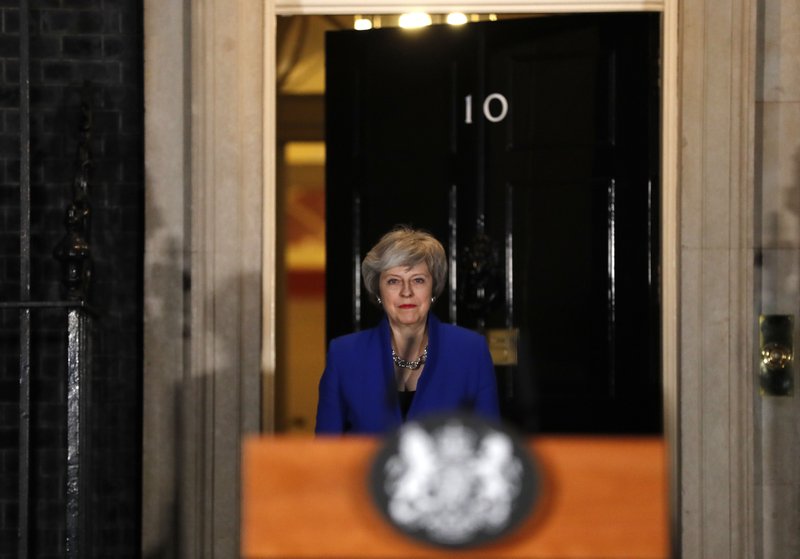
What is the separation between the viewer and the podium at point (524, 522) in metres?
2.76

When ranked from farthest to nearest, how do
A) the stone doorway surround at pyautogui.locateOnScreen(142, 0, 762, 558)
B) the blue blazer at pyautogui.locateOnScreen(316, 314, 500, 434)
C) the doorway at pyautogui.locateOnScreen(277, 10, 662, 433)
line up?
the doorway at pyautogui.locateOnScreen(277, 10, 662, 433) < the stone doorway surround at pyautogui.locateOnScreen(142, 0, 762, 558) < the blue blazer at pyautogui.locateOnScreen(316, 314, 500, 434)

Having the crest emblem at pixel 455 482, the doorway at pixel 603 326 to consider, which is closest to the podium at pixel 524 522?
the crest emblem at pixel 455 482

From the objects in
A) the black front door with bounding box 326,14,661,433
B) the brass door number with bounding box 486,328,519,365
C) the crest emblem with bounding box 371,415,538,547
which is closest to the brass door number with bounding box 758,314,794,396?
the black front door with bounding box 326,14,661,433

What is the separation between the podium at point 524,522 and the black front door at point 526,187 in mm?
3813

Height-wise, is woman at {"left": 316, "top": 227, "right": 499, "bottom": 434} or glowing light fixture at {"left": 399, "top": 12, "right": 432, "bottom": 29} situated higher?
glowing light fixture at {"left": 399, "top": 12, "right": 432, "bottom": 29}

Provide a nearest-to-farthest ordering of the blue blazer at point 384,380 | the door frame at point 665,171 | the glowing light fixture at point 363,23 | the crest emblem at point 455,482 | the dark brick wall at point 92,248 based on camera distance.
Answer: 1. the crest emblem at point 455,482
2. the blue blazer at point 384,380
3. the door frame at point 665,171
4. the dark brick wall at point 92,248
5. the glowing light fixture at point 363,23

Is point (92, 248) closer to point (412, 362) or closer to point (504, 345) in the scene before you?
point (412, 362)

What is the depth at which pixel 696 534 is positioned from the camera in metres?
6.12

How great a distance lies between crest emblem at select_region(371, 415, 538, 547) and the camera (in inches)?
108

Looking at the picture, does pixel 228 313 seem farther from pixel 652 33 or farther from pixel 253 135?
pixel 652 33

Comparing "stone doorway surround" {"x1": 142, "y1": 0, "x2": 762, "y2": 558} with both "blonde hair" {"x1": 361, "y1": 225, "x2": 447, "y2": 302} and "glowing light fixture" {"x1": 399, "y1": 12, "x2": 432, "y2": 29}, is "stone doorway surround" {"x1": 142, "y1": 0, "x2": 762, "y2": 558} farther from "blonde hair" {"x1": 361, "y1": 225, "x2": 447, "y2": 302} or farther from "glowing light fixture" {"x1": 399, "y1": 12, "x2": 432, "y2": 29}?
"glowing light fixture" {"x1": 399, "y1": 12, "x2": 432, "y2": 29}

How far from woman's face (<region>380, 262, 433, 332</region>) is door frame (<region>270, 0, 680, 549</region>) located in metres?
0.85

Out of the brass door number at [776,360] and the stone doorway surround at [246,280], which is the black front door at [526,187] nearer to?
the stone doorway surround at [246,280]

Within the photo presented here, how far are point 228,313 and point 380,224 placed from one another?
1286mm
